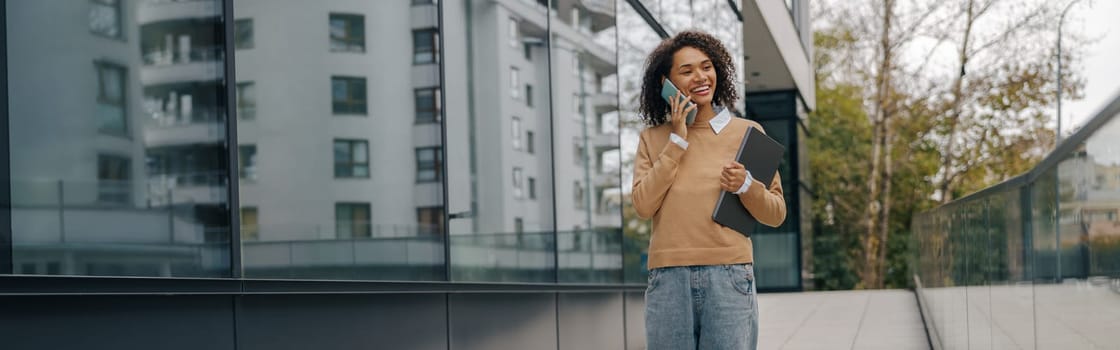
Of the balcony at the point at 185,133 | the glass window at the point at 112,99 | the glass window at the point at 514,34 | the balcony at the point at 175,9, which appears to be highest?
the glass window at the point at 514,34

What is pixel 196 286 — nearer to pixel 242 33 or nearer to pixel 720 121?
pixel 242 33

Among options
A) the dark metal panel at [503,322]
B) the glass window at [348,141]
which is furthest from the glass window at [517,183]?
the glass window at [348,141]

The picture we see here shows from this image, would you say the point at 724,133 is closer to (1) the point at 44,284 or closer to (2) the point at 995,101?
(1) the point at 44,284

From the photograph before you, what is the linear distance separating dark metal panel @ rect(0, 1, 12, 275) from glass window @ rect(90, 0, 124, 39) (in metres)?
0.31

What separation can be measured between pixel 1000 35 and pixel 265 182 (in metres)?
29.0

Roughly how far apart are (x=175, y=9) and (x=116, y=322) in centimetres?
97

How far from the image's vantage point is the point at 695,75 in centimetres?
332

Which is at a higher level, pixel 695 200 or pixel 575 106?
pixel 575 106

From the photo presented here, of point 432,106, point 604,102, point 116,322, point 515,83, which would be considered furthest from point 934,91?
point 116,322

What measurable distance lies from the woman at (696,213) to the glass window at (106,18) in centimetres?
147

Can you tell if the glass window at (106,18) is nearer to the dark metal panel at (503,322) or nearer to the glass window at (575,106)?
the dark metal panel at (503,322)

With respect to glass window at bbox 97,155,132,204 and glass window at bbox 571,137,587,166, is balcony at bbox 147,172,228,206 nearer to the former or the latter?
glass window at bbox 97,155,132,204

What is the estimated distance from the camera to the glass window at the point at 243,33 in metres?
4.04

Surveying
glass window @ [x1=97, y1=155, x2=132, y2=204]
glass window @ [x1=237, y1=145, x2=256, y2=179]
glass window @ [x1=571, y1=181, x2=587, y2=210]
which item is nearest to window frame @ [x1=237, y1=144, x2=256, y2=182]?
glass window @ [x1=237, y1=145, x2=256, y2=179]
